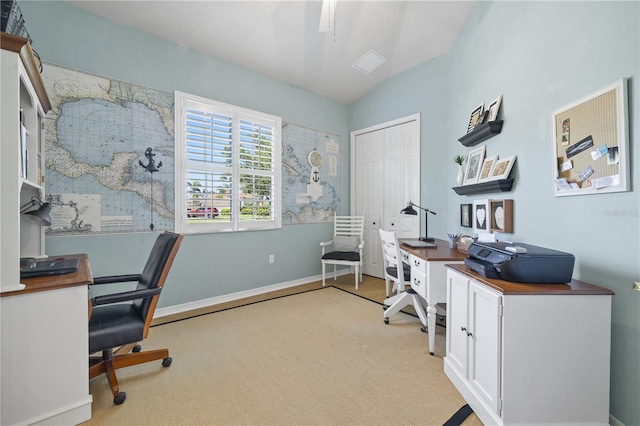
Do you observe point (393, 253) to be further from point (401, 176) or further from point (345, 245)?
point (401, 176)

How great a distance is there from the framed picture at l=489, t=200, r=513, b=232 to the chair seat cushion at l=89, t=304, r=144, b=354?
2.73 metres

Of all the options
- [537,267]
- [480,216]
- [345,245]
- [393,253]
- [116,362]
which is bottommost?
[116,362]

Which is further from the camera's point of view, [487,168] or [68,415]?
[487,168]

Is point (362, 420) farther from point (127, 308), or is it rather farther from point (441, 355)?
point (127, 308)

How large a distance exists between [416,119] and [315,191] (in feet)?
5.79

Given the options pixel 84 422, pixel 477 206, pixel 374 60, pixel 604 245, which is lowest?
pixel 84 422

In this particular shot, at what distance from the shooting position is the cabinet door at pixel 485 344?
1.40 metres

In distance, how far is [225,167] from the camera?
3.42 meters

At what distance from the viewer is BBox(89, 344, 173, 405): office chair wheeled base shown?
1.67 m

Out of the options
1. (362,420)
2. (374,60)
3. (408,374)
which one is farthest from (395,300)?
(374,60)

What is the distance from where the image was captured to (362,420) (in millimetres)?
1509

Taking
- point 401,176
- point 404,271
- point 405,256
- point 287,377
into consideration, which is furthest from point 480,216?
point 287,377

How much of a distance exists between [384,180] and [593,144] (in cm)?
284

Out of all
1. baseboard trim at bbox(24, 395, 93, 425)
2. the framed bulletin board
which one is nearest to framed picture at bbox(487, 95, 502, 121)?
the framed bulletin board
